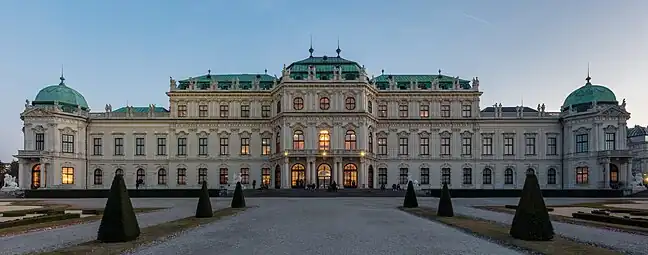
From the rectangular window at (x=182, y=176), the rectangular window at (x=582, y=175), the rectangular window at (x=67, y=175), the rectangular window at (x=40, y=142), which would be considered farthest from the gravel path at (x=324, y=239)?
the rectangular window at (x=67, y=175)

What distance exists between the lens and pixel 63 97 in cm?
7100

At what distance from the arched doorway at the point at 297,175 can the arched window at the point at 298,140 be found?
1901 millimetres

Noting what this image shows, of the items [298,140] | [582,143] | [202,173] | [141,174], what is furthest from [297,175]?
[582,143]

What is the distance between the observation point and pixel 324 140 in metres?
66.8

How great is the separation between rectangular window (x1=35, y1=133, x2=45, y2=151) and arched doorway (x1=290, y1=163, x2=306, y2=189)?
2713 centimetres

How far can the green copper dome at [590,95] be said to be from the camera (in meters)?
68.6

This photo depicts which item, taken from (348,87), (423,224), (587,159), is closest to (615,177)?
(587,159)

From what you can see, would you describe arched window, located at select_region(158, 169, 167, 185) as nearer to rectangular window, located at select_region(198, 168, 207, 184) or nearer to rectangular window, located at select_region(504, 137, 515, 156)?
rectangular window, located at select_region(198, 168, 207, 184)

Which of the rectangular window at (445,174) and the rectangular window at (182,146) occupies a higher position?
the rectangular window at (182,146)

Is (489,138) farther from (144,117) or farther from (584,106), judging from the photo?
(144,117)

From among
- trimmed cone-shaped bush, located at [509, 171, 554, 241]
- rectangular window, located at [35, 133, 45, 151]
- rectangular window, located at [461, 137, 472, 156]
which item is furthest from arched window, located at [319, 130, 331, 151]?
trimmed cone-shaped bush, located at [509, 171, 554, 241]

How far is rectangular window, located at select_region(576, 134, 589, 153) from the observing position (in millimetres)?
67562

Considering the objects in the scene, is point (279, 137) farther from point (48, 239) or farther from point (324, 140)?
point (48, 239)

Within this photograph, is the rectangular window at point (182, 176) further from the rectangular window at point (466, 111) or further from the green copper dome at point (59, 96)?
the rectangular window at point (466, 111)
